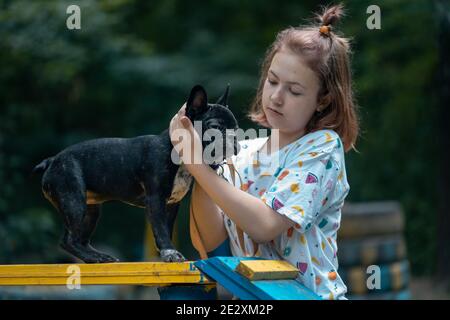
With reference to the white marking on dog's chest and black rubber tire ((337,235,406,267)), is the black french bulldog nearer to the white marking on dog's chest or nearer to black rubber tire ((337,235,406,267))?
the white marking on dog's chest

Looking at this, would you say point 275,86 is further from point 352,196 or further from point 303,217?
point 352,196

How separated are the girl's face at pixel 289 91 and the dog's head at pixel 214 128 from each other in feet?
0.62

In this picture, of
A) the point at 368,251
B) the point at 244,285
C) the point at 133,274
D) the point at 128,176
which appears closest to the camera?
the point at 244,285

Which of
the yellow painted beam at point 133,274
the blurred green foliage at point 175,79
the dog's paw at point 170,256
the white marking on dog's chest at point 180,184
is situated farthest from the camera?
the blurred green foliage at point 175,79

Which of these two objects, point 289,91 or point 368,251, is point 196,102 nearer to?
point 289,91

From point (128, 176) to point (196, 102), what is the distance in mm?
332

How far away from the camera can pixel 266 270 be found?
2191 millimetres

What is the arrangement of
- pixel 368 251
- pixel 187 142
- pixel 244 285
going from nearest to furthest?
1. pixel 244 285
2. pixel 187 142
3. pixel 368 251

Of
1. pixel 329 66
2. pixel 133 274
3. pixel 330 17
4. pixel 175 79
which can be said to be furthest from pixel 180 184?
pixel 175 79

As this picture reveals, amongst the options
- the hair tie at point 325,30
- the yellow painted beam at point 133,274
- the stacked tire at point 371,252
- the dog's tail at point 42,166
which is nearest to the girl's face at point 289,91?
the hair tie at point 325,30

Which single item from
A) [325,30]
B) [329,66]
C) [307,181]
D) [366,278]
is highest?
[325,30]

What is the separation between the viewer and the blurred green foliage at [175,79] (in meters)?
7.72

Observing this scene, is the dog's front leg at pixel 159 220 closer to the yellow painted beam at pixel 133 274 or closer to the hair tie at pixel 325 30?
the yellow painted beam at pixel 133 274
